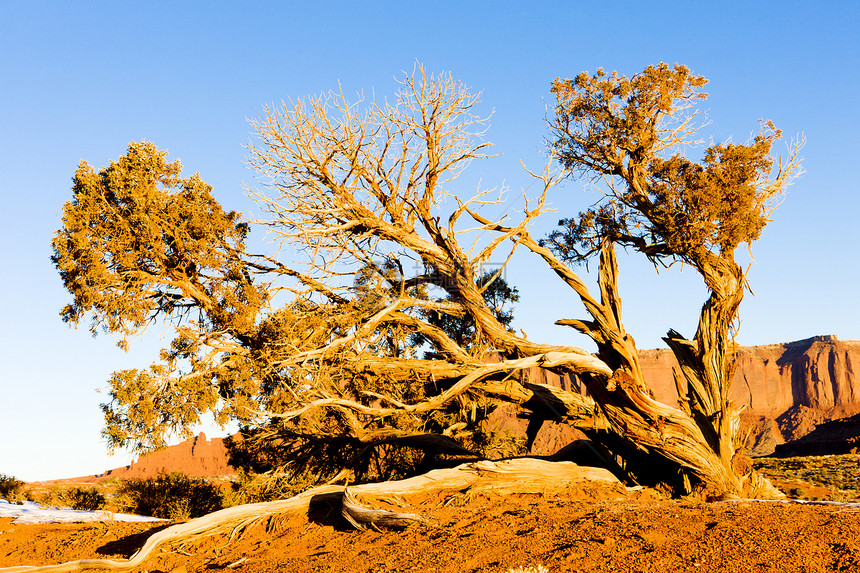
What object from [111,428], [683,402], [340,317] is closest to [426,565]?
[340,317]

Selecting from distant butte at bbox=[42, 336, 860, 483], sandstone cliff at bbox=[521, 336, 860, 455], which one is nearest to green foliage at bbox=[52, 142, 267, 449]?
distant butte at bbox=[42, 336, 860, 483]

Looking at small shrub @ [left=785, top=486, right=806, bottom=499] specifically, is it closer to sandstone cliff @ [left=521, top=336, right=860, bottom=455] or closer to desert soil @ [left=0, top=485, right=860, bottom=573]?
desert soil @ [left=0, top=485, right=860, bottom=573]

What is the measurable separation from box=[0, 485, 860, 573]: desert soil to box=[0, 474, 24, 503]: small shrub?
908 centimetres

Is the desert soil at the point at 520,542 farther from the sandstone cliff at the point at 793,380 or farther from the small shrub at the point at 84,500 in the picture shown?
the sandstone cliff at the point at 793,380

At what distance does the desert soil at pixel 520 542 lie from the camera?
5324 mm

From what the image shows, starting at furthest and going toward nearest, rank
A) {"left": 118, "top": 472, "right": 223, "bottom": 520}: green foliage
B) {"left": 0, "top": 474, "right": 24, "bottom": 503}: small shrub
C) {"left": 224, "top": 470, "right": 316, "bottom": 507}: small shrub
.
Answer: {"left": 0, "top": 474, "right": 24, "bottom": 503}: small shrub < {"left": 118, "top": 472, "right": 223, "bottom": 520}: green foliage < {"left": 224, "top": 470, "right": 316, "bottom": 507}: small shrub

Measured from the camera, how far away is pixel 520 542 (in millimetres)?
6176

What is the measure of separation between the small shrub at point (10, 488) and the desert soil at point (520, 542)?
9076 millimetres

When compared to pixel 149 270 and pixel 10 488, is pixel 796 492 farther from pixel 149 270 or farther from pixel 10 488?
pixel 10 488

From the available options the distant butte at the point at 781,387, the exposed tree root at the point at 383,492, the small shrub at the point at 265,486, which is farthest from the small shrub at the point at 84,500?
the distant butte at the point at 781,387

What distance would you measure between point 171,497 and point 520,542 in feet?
40.5

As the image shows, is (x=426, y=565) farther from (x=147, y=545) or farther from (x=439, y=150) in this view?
(x=439, y=150)

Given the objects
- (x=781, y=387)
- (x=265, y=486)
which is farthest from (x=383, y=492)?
(x=781, y=387)

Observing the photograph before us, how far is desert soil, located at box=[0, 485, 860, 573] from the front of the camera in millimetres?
5324
